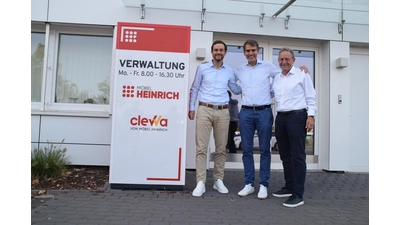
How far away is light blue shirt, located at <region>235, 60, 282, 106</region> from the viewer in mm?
3918

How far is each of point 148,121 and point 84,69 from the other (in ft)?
8.41

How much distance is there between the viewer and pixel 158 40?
13.2 feet

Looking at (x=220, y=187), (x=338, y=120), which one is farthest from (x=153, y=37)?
(x=338, y=120)

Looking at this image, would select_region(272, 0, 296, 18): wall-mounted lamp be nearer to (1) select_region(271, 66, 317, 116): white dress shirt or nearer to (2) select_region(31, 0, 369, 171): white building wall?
(2) select_region(31, 0, 369, 171): white building wall

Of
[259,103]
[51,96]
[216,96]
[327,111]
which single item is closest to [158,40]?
[216,96]

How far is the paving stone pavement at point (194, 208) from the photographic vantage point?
2.98m

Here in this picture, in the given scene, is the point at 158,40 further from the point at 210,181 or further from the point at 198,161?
the point at 210,181

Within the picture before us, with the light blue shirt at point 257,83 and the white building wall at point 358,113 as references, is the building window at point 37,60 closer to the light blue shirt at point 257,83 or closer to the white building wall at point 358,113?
the light blue shirt at point 257,83

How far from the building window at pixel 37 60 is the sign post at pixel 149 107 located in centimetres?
259

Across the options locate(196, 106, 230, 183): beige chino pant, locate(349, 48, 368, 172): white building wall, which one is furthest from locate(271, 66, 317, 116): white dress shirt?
locate(349, 48, 368, 172): white building wall

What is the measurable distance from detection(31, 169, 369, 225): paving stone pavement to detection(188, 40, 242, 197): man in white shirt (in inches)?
15.4

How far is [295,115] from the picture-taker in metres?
3.58

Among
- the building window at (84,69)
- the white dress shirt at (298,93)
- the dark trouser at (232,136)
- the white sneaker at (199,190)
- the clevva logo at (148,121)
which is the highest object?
the building window at (84,69)

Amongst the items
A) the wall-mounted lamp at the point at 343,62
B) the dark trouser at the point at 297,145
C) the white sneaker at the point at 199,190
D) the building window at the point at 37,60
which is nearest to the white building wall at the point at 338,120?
the wall-mounted lamp at the point at 343,62
